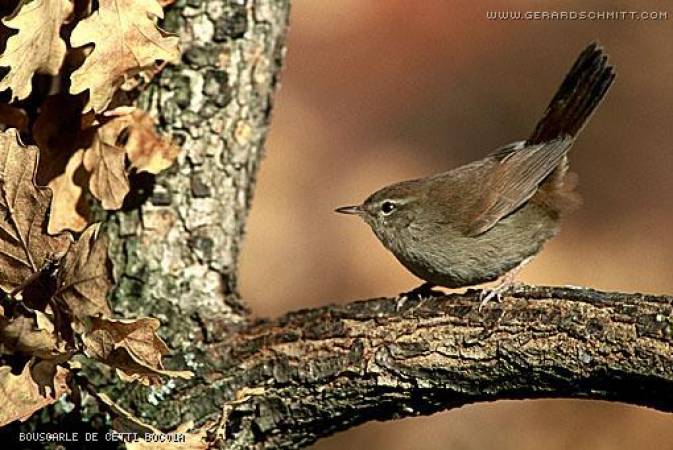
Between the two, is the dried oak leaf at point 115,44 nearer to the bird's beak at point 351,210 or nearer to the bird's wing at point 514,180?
the bird's beak at point 351,210

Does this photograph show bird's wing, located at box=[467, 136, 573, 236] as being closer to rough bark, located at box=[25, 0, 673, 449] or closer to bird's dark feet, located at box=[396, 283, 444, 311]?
bird's dark feet, located at box=[396, 283, 444, 311]

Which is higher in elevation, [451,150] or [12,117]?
[451,150]

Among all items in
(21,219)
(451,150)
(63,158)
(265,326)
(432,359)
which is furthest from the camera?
(451,150)

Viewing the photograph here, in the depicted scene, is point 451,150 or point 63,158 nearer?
point 63,158

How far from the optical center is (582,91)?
4.04 meters

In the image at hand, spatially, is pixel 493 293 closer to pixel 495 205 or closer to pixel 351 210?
pixel 495 205

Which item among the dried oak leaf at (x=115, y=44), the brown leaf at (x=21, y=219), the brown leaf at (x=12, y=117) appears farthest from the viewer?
the brown leaf at (x=12, y=117)

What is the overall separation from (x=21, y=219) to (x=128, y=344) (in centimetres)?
41

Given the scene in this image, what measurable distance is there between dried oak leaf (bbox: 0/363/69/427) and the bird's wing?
5.69 feet

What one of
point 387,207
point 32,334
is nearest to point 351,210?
point 387,207

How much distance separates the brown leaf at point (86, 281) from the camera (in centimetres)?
281

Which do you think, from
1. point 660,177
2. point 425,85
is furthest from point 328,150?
point 660,177

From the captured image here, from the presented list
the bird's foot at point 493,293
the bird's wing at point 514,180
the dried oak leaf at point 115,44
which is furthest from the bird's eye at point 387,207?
the dried oak leaf at point 115,44

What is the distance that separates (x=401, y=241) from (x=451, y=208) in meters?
0.22
